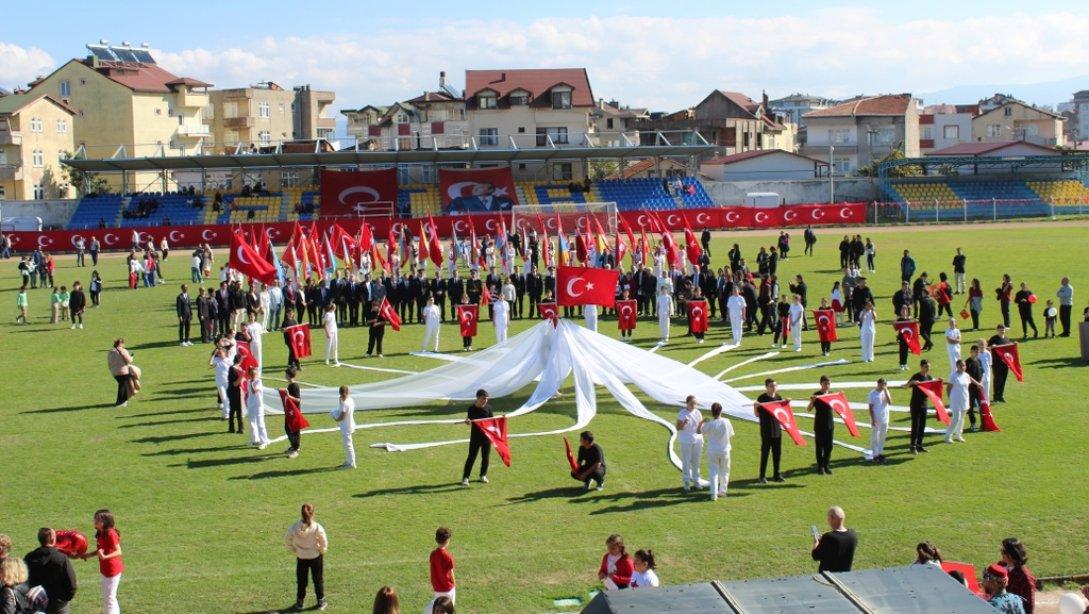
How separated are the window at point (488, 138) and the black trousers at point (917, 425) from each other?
6142 cm

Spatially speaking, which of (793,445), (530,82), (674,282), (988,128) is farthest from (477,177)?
(988,128)

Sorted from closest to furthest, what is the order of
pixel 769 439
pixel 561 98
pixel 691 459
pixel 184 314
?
pixel 691 459 < pixel 769 439 < pixel 184 314 < pixel 561 98

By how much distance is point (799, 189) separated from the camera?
7106cm

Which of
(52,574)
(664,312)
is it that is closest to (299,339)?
(664,312)

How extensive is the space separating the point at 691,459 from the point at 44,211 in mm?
57141

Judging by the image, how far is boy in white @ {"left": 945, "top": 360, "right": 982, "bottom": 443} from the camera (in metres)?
18.2

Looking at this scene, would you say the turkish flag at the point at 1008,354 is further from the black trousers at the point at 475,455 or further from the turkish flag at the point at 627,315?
the black trousers at the point at 475,455

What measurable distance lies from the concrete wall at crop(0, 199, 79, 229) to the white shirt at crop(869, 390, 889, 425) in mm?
56693

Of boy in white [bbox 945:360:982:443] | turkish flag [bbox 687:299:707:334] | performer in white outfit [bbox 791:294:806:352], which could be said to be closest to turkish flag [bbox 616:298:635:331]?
turkish flag [bbox 687:299:707:334]

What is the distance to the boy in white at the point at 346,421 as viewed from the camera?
17.1 metres

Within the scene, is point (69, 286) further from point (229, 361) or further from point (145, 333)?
point (229, 361)

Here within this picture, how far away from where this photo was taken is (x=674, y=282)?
3309cm

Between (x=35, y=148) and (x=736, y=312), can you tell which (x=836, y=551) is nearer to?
(x=736, y=312)

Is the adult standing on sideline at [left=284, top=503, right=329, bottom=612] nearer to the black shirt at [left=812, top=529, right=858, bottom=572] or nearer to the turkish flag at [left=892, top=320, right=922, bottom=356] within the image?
the black shirt at [left=812, top=529, right=858, bottom=572]
